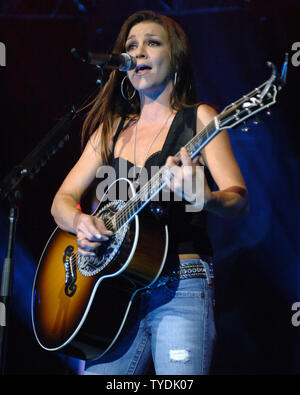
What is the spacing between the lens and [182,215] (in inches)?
87.8

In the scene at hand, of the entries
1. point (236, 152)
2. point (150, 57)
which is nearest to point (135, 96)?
point (150, 57)

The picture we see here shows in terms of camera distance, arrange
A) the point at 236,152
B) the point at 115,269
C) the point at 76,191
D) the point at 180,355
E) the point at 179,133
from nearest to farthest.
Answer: the point at 180,355 < the point at 115,269 < the point at 179,133 < the point at 76,191 < the point at 236,152

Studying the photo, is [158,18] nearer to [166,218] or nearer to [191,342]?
[166,218]

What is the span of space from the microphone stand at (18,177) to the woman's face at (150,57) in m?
0.34

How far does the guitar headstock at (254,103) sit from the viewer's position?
1806 mm

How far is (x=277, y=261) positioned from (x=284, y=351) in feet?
2.48

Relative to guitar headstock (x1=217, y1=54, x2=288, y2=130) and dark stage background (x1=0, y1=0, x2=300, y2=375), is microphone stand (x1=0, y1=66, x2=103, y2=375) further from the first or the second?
dark stage background (x1=0, y1=0, x2=300, y2=375)

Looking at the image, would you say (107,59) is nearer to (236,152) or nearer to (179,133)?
(179,133)

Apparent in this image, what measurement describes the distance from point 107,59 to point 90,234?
2.72 feet

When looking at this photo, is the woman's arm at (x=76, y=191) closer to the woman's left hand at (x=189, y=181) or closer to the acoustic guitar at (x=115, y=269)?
the acoustic guitar at (x=115, y=269)

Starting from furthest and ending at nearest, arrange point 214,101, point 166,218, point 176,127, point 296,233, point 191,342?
point 214,101
point 296,233
point 176,127
point 166,218
point 191,342
